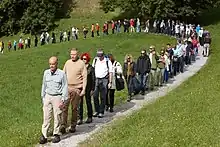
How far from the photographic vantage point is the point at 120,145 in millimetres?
11375

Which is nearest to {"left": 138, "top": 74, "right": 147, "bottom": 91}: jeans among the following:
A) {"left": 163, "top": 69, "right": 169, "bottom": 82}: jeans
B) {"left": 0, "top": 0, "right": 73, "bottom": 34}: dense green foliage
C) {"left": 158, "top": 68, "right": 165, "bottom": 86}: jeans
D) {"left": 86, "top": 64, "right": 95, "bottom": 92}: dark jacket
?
{"left": 158, "top": 68, "right": 165, "bottom": 86}: jeans

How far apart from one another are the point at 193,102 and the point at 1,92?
41.0 ft

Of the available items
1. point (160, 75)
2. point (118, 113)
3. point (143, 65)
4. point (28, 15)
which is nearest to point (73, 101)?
point (118, 113)

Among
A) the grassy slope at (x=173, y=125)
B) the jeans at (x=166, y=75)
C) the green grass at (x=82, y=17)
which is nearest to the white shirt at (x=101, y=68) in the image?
the grassy slope at (x=173, y=125)

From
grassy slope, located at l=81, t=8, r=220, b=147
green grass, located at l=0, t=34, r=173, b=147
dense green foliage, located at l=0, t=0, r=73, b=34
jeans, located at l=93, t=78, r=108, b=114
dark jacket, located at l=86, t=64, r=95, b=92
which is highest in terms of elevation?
dense green foliage, located at l=0, t=0, r=73, b=34

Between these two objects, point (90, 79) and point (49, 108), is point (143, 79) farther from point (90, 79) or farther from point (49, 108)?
point (49, 108)

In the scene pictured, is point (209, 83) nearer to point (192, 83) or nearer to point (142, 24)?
point (192, 83)

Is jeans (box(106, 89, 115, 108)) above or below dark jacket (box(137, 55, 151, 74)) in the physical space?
below

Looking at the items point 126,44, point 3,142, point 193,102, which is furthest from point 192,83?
point 126,44

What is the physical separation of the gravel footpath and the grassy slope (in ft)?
1.58

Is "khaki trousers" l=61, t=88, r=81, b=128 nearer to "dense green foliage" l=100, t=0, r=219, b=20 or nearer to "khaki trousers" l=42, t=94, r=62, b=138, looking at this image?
"khaki trousers" l=42, t=94, r=62, b=138

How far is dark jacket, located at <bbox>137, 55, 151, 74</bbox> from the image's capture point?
20.6 meters

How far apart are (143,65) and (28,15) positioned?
4842 cm

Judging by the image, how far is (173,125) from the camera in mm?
12891
